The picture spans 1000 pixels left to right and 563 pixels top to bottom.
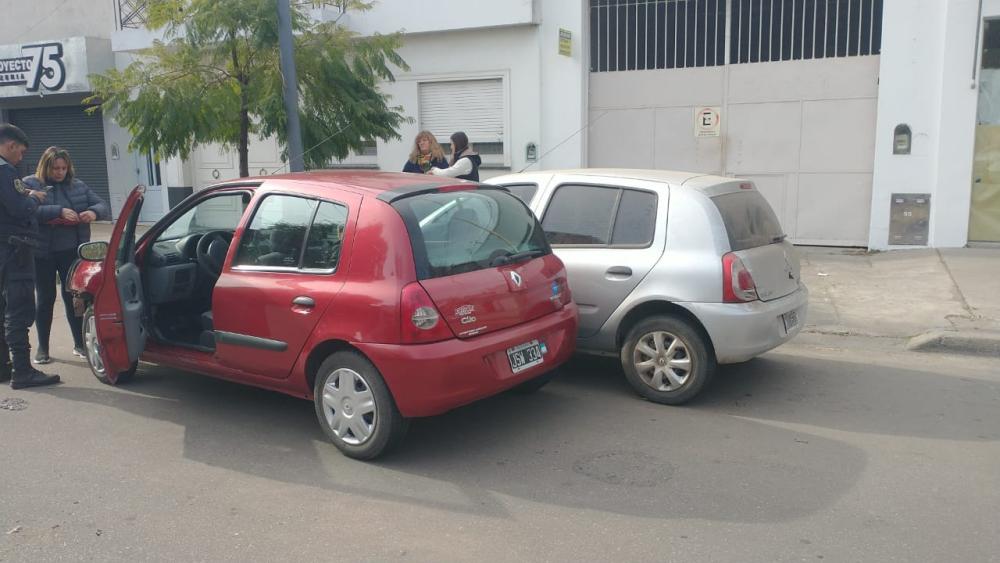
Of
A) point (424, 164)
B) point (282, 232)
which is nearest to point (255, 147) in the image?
point (424, 164)

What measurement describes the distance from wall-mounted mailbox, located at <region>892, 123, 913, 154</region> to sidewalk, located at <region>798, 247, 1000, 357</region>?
53.7 inches

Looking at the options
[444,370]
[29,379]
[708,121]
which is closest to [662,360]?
[444,370]

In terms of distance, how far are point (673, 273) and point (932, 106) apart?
734 cm

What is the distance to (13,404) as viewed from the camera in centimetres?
595

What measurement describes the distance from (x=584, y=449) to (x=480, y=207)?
5.29 ft

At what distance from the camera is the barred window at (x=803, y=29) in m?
11.3

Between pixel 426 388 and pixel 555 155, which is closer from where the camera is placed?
pixel 426 388

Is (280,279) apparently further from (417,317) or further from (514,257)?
(514,257)

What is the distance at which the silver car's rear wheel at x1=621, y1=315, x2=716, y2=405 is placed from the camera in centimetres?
559

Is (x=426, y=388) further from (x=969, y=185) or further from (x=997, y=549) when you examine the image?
(x=969, y=185)

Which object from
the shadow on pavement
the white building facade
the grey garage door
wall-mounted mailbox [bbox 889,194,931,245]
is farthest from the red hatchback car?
the grey garage door

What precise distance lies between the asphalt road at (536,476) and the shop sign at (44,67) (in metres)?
11.7

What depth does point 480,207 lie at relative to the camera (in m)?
5.22

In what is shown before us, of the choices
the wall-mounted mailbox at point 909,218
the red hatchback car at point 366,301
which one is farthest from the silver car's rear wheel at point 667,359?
the wall-mounted mailbox at point 909,218
